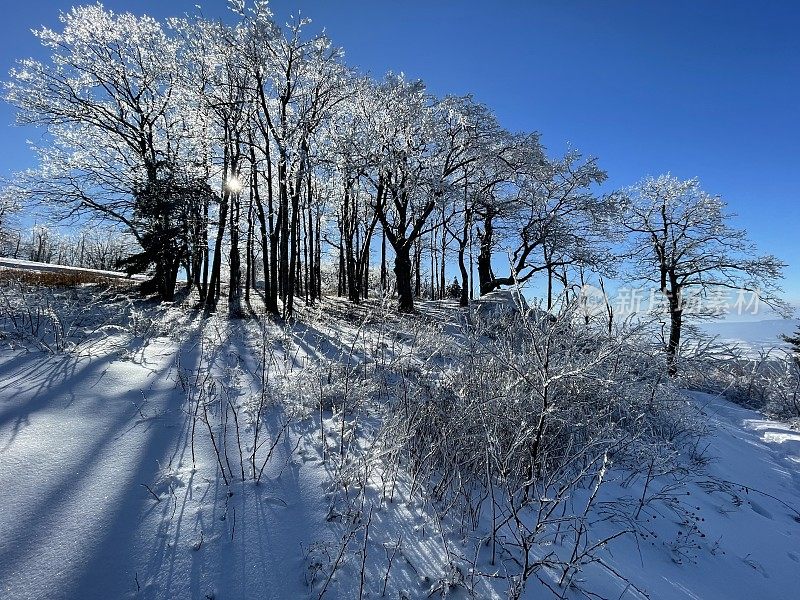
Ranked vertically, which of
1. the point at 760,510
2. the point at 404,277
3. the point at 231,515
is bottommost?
the point at 760,510

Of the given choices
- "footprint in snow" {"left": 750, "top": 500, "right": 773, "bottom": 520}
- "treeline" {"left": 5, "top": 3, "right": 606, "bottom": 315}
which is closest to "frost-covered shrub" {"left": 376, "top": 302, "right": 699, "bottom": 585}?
"footprint in snow" {"left": 750, "top": 500, "right": 773, "bottom": 520}

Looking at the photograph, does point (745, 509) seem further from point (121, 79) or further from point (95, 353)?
point (121, 79)

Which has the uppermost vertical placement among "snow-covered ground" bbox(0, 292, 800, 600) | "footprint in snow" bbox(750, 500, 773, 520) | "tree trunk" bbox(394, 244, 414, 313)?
"tree trunk" bbox(394, 244, 414, 313)

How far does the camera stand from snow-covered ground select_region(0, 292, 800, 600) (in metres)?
1.99

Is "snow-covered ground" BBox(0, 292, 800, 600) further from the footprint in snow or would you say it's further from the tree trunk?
the tree trunk

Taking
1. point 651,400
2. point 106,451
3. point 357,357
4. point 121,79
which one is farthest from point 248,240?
point 651,400

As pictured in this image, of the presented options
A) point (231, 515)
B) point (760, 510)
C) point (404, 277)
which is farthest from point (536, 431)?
point (404, 277)

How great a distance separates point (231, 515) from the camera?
2.43 metres

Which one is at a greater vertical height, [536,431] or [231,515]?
[536,431]

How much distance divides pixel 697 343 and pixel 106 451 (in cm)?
715

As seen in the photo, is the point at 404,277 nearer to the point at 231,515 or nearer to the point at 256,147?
the point at 256,147

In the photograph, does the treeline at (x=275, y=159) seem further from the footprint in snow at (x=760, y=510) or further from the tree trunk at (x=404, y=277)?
the footprint in snow at (x=760, y=510)

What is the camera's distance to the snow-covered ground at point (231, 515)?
199cm

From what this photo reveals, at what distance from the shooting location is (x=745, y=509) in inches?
171
